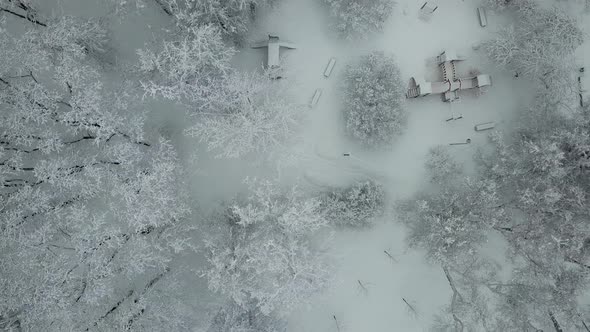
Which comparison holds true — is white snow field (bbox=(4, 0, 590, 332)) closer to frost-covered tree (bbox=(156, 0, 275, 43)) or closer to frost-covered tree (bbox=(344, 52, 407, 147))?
Result: frost-covered tree (bbox=(344, 52, 407, 147))

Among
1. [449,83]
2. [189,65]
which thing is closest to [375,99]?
[449,83]

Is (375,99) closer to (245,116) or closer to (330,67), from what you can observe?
(330,67)

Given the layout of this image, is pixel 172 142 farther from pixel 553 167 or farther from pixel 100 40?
pixel 553 167

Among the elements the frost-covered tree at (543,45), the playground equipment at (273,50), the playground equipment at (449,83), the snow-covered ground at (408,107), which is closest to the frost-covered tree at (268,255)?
the snow-covered ground at (408,107)

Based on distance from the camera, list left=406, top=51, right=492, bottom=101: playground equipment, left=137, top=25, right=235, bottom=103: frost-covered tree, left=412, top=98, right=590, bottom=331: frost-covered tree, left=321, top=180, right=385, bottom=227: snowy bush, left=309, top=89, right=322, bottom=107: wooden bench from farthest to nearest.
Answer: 1. left=309, top=89, right=322, bottom=107: wooden bench
2. left=406, top=51, right=492, bottom=101: playground equipment
3. left=321, top=180, right=385, bottom=227: snowy bush
4. left=412, top=98, right=590, bottom=331: frost-covered tree
5. left=137, top=25, right=235, bottom=103: frost-covered tree

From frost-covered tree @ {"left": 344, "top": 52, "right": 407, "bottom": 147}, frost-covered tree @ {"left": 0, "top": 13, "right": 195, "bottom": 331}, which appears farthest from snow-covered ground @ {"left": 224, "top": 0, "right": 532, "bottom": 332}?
frost-covered tree @ {"left": 0, "top": 13, "right": 195, "bottom": 331}
